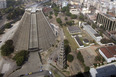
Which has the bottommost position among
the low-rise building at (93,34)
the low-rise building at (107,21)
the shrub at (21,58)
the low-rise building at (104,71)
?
the low-rise building at (104,71)

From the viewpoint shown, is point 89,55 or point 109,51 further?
point 89,55

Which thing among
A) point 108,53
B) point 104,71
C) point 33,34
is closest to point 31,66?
point 33,34

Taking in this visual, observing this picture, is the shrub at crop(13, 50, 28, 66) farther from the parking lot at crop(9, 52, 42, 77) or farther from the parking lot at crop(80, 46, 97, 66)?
the parking lot at crop(80, 46, 97, 66)

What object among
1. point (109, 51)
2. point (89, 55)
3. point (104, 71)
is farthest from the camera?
point (89, 55)

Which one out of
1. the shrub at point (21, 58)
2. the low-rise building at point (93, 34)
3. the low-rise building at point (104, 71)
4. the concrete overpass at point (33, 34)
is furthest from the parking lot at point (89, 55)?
the shrub at point (21, 58)

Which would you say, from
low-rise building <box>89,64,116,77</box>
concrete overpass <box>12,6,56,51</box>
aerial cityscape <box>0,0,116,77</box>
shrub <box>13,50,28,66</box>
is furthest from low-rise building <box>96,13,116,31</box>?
shrub <box>13,50,28,66</box>

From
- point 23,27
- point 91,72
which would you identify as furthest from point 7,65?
point 91,72

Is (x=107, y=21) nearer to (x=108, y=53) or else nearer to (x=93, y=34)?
(x=93, y=34)

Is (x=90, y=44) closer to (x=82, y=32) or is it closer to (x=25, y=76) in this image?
(x=82, y=32)

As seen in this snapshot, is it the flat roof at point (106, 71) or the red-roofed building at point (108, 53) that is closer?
the flat roof at point (106, 71)

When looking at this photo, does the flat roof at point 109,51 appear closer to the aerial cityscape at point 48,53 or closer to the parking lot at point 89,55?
the aerial cityscape at point 48,53

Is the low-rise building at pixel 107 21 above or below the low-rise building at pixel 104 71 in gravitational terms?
above
